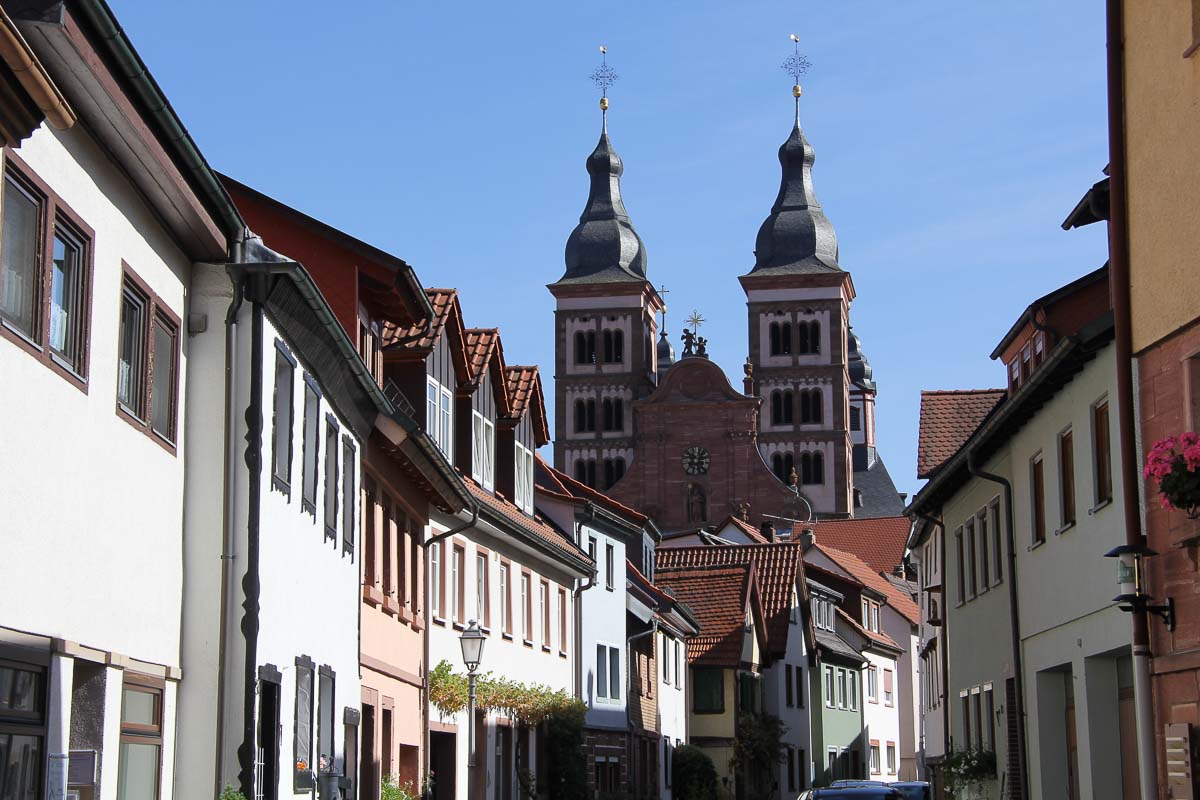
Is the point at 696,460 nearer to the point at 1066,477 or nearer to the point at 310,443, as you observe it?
the point at 1066,477

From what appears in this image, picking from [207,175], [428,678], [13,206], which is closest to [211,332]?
[207,175]

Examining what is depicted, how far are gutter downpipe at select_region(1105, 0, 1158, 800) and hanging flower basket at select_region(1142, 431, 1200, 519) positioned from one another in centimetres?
184

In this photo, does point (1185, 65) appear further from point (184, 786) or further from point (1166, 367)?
point (184, 786)

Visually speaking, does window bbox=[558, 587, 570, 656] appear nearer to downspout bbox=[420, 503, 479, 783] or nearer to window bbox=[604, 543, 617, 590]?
window bbox=[604, 543, 617, 590]

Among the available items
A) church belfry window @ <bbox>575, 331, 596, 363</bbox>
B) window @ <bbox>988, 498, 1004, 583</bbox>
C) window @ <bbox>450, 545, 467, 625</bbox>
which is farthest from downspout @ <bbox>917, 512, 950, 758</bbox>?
church belfry window @ <bbox>575, 331, 596, 363</bbox>

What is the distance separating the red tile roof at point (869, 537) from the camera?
106 m

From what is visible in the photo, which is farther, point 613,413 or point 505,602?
point 613,413

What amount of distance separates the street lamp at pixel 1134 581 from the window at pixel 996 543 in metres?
9.27

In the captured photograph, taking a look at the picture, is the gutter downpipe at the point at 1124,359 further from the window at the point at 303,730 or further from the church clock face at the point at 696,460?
the church clock face at the point at 696,460

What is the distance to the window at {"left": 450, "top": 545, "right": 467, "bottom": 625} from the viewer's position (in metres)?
25.8

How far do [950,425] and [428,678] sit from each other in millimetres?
10619

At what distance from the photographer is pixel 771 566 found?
198 feet

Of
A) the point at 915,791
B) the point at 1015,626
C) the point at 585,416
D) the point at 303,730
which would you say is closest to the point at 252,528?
the point at 303,730

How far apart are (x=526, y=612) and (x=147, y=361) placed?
19.3 metres
